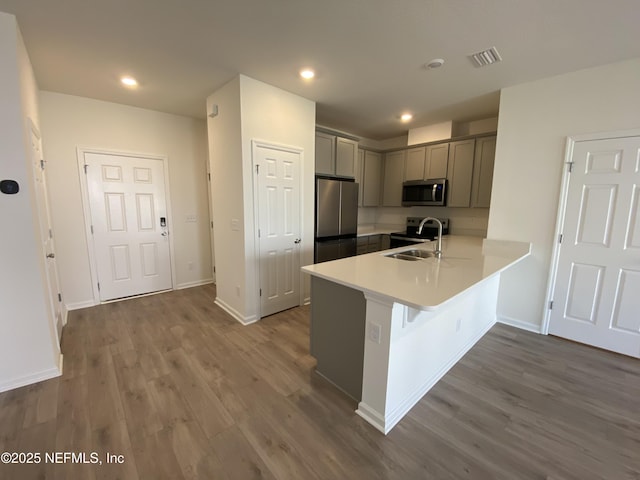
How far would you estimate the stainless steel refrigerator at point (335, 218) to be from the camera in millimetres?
3713

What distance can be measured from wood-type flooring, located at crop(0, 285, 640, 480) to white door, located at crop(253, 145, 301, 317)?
2.52 feet

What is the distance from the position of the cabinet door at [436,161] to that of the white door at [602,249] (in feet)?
5.31

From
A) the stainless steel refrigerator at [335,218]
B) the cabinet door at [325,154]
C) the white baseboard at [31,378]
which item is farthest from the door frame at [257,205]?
the white baseboard at [31,378]

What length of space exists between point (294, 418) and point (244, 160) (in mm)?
2378

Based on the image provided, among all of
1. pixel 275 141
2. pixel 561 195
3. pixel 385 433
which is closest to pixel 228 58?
pixel 275 141

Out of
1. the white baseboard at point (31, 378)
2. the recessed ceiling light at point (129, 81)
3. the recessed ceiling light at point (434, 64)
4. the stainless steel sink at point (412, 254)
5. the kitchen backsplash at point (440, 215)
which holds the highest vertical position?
the recessed ceiling light at point (129, 81)

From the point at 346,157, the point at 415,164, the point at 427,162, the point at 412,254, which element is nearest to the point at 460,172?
the point at 427,162

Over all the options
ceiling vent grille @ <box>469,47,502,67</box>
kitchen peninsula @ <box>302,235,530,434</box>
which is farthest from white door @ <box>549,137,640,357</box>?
ceiling vent grille @ <box>469,47,502,67</box>

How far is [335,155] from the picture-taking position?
396cm

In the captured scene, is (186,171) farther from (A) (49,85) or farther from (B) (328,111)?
(B) (328,111)

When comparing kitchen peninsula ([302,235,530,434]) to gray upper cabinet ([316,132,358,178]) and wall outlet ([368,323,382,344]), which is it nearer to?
wall outlet ([368,323,382,344])

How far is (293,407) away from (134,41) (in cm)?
304

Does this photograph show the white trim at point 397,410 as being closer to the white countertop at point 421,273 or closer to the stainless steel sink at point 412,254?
the white countertop at point 421,273

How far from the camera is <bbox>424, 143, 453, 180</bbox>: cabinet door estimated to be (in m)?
4.05
